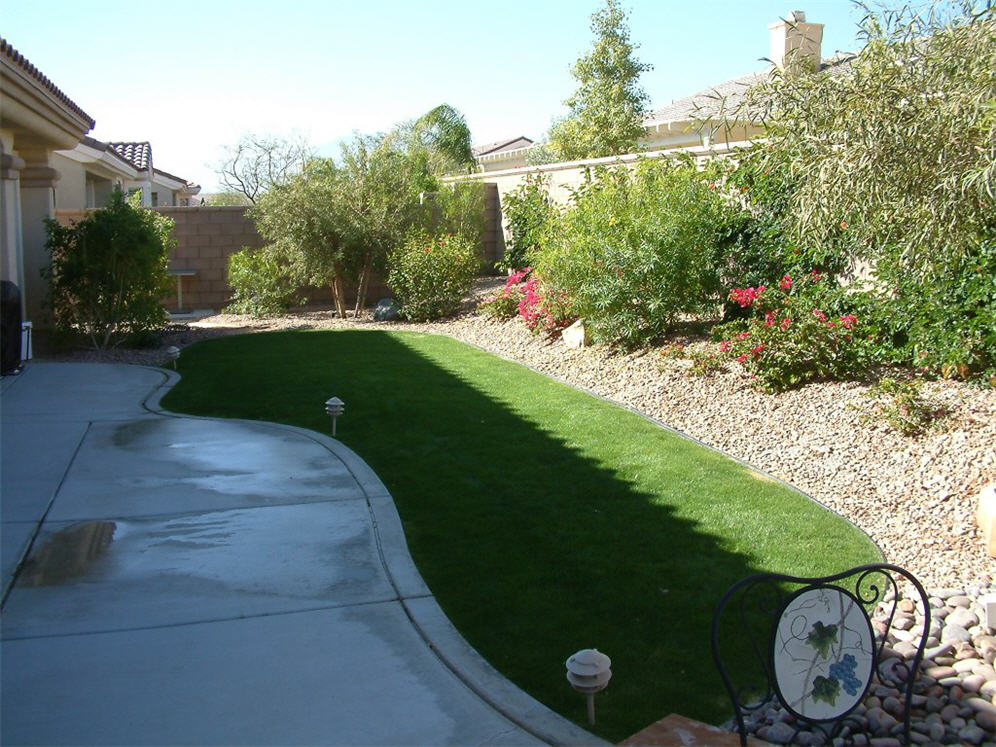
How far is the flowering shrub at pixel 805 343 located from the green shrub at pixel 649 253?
1.60 meters

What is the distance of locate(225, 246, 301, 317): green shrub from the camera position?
1781 cm

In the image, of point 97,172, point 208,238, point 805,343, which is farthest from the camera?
point 97,172

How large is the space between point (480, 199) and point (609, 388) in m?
9.57

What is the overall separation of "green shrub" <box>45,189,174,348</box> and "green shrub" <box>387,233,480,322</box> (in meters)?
4.38

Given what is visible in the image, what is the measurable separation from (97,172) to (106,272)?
14.4 m

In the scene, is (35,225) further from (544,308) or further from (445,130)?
(445,130)

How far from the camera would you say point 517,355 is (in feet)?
42.9

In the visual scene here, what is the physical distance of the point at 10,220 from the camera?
13.2 meters

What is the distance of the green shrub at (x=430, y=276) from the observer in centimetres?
1666

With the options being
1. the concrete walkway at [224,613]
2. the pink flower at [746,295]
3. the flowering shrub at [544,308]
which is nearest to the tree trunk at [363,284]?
the flowering shrub at [544,308]

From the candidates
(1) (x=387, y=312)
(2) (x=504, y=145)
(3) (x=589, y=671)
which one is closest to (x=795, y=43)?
(1) (x=387, y=312)

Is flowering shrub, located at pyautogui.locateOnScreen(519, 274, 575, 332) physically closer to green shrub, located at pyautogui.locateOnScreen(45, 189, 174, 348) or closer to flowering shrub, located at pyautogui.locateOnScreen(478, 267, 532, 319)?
flowering shrub, located at pyautogui.locateOnScreen(478, 267, 532, 319)

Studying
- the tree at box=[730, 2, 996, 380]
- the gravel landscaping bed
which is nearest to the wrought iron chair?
the tree at box=[730, 2, 996, 380]

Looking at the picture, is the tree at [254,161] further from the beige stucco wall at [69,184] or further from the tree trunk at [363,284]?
the tree trunk at [363,284]
